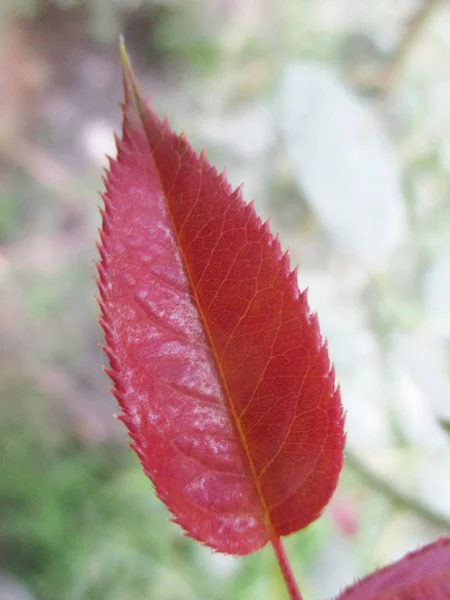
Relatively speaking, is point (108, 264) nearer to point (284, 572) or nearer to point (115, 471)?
point (284, 572)

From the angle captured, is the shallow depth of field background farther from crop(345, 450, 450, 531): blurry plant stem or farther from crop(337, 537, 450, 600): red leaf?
crop(337, 537, 450, 600): red leaf

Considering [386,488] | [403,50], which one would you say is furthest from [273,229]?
[386,488]

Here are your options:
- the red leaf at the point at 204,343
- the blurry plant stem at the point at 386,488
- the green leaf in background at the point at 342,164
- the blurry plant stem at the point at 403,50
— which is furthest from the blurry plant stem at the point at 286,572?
the blurry plant stem at the point at 403,50

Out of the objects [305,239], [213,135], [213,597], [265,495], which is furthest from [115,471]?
[265,495]

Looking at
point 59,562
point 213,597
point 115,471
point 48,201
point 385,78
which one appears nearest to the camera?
point 385,78

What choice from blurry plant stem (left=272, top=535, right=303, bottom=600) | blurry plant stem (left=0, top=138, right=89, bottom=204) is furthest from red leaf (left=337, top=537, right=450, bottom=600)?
blurry plant stem (left=0, top=138, right=89, bottom=204)

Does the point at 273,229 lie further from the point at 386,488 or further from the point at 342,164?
the point at 386,488

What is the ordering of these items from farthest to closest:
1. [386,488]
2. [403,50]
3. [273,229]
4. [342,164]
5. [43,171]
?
[43,171], [273,229], [403,50], [342,164], [386,488]

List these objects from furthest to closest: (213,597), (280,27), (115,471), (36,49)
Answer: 1. (36,49)
2. (280,27)
3. (115,471)
4. (213,597)
